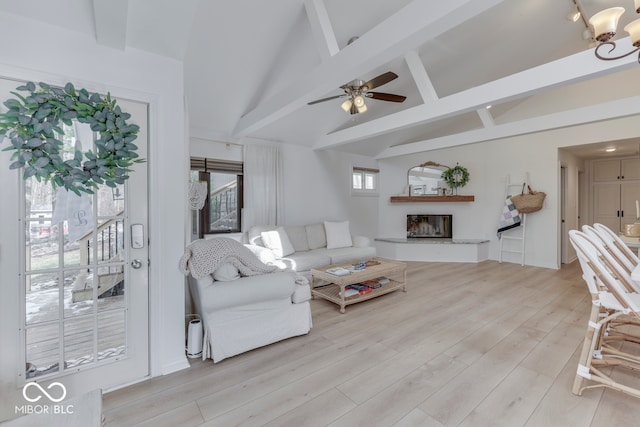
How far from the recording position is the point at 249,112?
13.0 feet

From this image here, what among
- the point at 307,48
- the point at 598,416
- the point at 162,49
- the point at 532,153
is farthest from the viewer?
the point at 532,153

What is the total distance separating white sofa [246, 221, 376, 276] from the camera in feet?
13.0

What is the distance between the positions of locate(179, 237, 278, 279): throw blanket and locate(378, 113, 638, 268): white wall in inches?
186

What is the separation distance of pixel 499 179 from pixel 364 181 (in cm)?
275

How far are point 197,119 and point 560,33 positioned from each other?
17.9 ft

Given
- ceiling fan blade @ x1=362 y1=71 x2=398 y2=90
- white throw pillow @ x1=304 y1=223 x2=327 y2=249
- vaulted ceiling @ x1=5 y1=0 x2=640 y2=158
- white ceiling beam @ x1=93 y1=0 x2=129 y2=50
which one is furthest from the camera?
white throw pillow @ x1=304 y1=223 x2=327 y2=249

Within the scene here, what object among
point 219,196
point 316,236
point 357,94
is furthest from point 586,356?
point 219,196

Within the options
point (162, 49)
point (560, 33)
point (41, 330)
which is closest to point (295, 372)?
point (41, 330)

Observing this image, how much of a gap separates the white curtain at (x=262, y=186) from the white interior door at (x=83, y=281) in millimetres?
2572

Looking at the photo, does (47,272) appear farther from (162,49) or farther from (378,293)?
(378,293)

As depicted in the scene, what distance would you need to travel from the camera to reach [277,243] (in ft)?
13.6

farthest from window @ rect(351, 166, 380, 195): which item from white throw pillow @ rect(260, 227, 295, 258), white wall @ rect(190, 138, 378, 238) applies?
white throw pillow @ rect(260, 227, 295, 258)

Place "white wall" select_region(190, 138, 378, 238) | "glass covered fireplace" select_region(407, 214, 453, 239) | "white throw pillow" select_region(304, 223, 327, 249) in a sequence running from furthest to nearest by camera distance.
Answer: "glass covered fireplace" select_region(407, 214, 453, 239) < "white wall" select_region(190, 138, 378, 238) < "white throw pillow" select_region(304, 223, 327, 249)

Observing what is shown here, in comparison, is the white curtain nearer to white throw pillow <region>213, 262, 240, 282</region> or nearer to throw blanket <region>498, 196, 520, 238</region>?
white throw pillow <region>213, 262, 240, 282</region>
